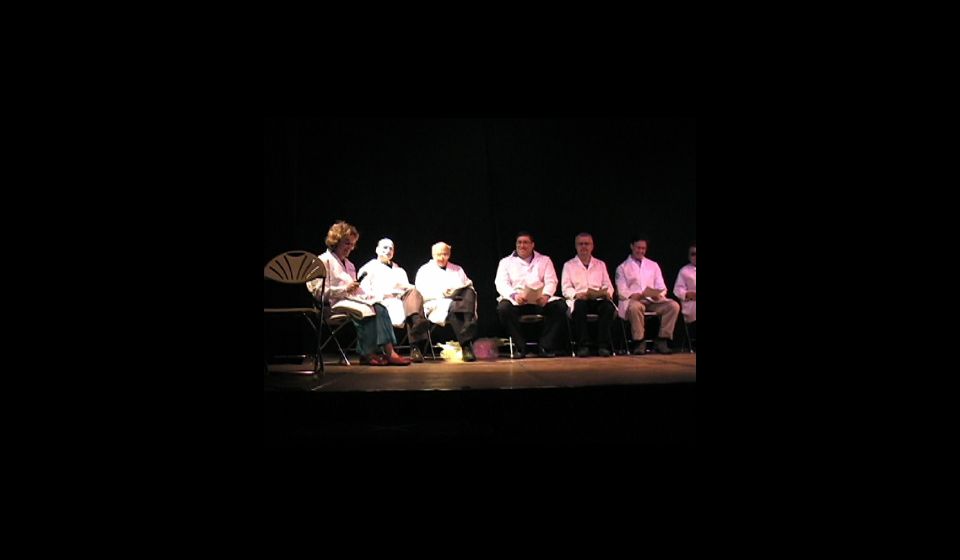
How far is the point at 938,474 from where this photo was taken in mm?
2236

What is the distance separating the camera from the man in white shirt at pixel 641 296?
23.7 feet

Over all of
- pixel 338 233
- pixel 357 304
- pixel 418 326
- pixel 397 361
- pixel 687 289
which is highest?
pixel 338 233

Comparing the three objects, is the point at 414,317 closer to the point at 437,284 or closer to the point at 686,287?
the point at 437,284

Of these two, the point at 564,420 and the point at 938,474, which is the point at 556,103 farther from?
the point at 938,474

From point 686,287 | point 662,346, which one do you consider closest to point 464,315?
point 662,346

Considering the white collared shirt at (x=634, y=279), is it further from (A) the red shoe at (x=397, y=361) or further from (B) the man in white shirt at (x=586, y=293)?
(A) the red shoe at (x=397, y=361)

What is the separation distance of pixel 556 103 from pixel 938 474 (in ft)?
5.43

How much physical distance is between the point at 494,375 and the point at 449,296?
191 centimetres

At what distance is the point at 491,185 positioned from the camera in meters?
7.59

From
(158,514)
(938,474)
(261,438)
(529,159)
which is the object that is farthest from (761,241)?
(529,159)

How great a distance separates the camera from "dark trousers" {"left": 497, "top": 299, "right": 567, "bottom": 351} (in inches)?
270

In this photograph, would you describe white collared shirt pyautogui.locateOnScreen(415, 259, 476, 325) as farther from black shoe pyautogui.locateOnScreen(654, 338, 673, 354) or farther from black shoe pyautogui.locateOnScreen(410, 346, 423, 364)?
black shoe pyautogui.locateOnScreen(654, 338, 673, 354)

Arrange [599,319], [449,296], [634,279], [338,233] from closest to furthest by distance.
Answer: [338,233]
[449,296]
[599,319]
[634,279]

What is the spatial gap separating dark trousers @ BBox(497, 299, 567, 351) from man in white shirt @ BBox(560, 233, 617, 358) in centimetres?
14
